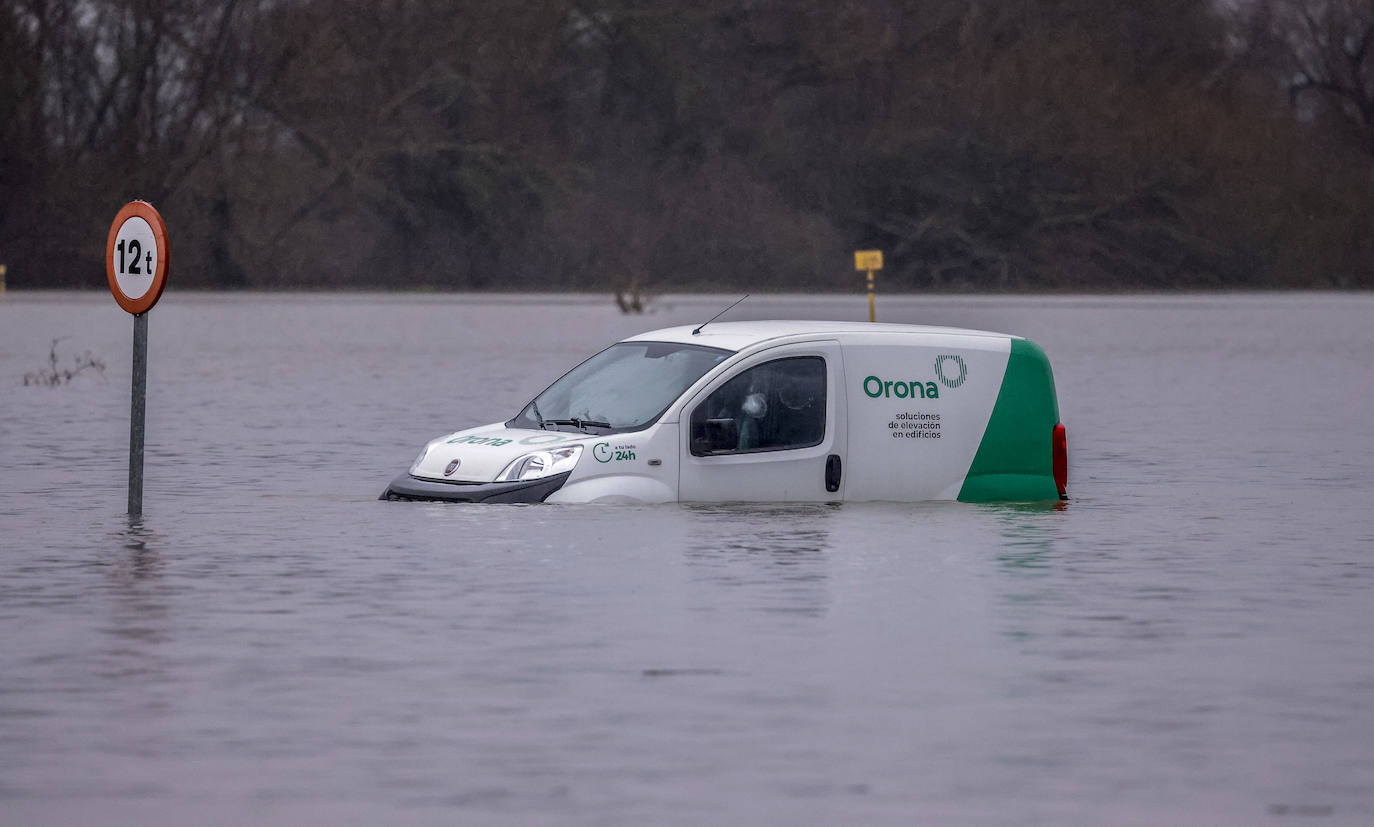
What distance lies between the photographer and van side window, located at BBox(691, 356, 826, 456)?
16.2 metres

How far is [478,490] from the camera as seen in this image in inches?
642

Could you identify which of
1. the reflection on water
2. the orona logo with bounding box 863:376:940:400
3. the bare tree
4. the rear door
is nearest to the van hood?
the rear door

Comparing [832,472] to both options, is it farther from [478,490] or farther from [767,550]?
[478,490]

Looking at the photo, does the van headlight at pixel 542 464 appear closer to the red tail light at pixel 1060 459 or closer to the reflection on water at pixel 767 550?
the reflection on water at pixel 767 550

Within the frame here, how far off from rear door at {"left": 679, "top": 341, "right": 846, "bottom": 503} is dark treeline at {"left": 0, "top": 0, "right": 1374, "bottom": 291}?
73130mm

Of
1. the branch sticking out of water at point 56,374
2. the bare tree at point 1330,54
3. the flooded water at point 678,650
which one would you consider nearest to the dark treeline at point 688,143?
the bare tree at point 1330,54

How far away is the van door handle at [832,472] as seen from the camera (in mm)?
16484

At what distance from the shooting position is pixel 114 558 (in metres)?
14.4

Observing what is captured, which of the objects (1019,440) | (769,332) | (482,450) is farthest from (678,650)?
(1019,440)

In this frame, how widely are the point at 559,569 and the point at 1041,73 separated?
9091cm

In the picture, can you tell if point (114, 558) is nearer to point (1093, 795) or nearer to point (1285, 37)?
point (1093, 795)

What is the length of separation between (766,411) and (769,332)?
579 mm

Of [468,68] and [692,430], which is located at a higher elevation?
[468,68]

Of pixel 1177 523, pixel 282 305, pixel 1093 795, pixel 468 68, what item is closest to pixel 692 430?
pixel 1177 523
